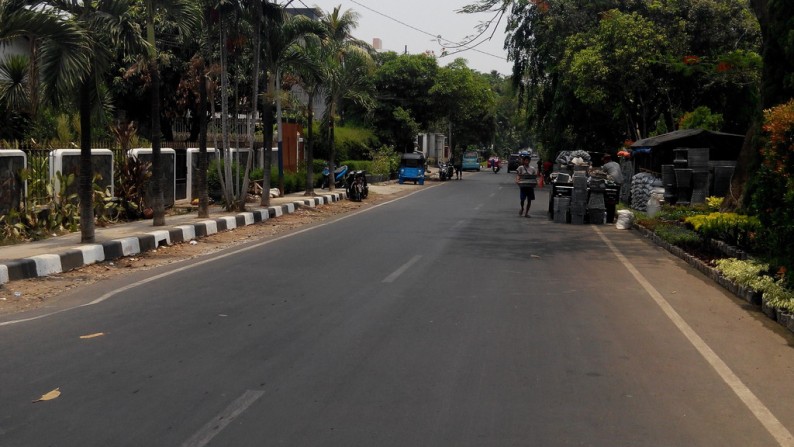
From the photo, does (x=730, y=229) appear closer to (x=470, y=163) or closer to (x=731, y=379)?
(x=731, y=379)

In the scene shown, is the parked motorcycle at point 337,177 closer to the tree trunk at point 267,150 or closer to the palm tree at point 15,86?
the tree trunk at point 267,150

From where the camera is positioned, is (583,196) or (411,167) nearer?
(583,196)

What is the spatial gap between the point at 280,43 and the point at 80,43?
1039 cm

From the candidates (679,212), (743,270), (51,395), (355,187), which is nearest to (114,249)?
(51,395)

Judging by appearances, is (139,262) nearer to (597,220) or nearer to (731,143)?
(597,220)

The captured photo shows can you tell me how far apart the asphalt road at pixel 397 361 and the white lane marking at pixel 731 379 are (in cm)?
2

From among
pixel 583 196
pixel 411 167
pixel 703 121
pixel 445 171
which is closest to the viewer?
pixel 583 196

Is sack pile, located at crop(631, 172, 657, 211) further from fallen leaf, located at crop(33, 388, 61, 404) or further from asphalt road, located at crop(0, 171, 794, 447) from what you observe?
fallen leaf, located at crop(33, 388, 61, 404)

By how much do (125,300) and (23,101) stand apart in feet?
22.2

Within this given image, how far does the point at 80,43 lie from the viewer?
11.9 meters

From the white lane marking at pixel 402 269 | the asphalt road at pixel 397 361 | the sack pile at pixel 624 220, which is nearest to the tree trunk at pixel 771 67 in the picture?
the sack pile at pixel 624 220

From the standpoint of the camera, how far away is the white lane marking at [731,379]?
16.4ft

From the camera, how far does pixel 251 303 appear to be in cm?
884

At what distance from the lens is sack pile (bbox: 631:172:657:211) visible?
77.5ft
